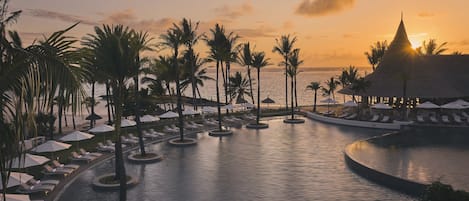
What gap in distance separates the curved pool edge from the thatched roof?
2456 centimetres

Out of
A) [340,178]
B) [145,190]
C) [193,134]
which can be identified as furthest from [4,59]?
[193,134]

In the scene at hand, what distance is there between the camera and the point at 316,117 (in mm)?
40094

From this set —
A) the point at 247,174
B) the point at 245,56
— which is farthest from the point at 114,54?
the point at 245,56

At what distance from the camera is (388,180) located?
55.4ft

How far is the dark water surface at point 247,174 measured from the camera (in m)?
15.7

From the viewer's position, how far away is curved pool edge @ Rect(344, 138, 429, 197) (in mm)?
15610

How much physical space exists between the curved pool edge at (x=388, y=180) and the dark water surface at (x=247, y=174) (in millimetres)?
406

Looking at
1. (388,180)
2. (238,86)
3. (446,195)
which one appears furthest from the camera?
(238,86)

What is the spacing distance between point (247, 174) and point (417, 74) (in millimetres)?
32056

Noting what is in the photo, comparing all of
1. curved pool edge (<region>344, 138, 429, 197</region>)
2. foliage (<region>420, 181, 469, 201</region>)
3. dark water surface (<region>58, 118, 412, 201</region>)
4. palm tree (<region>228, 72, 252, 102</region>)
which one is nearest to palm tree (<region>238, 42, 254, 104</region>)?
palm tree (<region>228, 72, 252, 102</region>)

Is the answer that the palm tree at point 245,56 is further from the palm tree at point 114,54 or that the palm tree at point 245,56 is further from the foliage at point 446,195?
the foliage at point 446,195

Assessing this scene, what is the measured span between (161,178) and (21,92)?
1431 centimetres

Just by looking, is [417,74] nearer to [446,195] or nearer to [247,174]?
[247,174]

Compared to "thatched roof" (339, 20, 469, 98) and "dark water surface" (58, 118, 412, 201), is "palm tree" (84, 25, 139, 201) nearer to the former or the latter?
"dark water surface" (58, 118, 412, 201)
